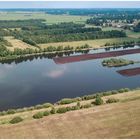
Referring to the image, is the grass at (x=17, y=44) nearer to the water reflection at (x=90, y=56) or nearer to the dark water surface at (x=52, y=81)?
the dark water surface at (x=52, y=81)

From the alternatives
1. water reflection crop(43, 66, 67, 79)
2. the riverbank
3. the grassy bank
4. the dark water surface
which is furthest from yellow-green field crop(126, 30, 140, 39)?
the grassy bank

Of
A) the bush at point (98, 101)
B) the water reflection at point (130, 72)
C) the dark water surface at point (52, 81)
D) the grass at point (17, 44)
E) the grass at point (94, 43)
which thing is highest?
the grass at point (17, 44)

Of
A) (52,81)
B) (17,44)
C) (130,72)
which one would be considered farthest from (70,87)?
Result: (17,44)

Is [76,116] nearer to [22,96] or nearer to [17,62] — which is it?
[22,96]

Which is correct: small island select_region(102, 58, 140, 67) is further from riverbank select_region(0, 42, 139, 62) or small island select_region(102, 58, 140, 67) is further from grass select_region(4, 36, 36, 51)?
grass select_region(4, 36, 36, 51)

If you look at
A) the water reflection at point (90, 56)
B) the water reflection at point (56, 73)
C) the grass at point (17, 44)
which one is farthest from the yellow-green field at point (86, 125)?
the grass at point (17, 44)
